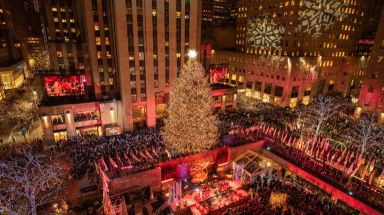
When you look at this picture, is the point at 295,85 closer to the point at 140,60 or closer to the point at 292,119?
the point at 292,119

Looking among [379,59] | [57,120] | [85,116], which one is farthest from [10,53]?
[379,59]

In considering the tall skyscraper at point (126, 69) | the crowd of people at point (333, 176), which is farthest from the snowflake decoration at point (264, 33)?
the crowd of people at point (333, 176)

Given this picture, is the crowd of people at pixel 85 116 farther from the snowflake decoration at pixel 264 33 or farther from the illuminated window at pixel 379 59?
the illuminated window at pixel 379 59

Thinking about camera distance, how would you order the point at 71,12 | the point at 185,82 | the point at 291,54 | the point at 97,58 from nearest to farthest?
the point at 185,82 < the point at 97,58 < the point at 291,54 < the point at 71,12

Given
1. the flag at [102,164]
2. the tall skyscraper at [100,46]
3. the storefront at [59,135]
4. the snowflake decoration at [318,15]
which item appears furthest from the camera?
the snowflake decoration at [318,15]

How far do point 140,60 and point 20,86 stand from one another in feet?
151

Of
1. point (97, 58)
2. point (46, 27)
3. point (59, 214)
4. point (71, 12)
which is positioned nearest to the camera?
point (59, 214)

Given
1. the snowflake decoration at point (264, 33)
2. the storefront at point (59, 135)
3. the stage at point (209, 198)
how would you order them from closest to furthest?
1. the stage at point (209, 198)
2. the storefront at point (59, 135)
3. the snowflake decoration at point (264, 33)

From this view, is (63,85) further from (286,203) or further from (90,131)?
(286,203)

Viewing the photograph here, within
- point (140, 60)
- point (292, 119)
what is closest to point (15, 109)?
point (140, 60)

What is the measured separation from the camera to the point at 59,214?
19.2 m

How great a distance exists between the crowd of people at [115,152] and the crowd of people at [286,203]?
10.1 m

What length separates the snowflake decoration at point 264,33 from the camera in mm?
57125

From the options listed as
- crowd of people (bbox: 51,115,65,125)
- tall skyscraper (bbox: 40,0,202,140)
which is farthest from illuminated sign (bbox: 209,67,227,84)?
crowd of people (bbox: 51,115,65,125)
